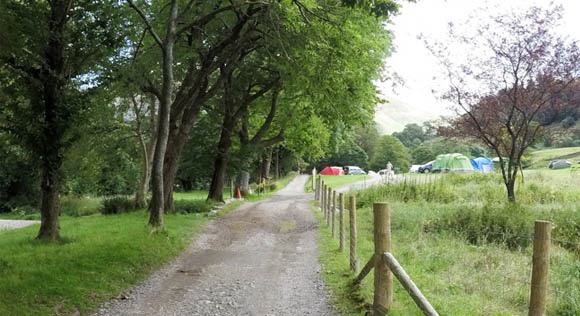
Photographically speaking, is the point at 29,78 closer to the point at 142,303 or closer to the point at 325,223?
the point at 142,303

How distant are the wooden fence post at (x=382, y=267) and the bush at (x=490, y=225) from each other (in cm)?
583

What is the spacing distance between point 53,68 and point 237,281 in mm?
6131

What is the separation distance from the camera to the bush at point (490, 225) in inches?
442

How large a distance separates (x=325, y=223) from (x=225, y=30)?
7.82 m

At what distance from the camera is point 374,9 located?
838 centimetres

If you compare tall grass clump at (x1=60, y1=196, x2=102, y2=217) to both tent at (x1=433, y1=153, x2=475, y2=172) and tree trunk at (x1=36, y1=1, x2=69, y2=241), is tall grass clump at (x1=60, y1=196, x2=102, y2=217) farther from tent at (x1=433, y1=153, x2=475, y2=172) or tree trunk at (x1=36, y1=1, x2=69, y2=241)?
tent at (x1=433, y1=153, x2=475, y2=172)

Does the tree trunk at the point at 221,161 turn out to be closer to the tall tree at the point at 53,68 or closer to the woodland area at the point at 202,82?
the woodland area at the point at 202,82

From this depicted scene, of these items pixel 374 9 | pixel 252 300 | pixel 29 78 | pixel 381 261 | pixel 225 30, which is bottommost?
pixel 252 300

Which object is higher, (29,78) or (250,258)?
(29,78)

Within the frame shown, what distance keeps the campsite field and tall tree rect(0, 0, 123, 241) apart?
238 inches

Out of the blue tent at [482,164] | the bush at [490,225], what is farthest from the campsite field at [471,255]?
the blue tent at [482,164]

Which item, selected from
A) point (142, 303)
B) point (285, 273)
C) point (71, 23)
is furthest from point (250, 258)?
point (71, 23)

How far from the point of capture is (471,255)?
365 inches

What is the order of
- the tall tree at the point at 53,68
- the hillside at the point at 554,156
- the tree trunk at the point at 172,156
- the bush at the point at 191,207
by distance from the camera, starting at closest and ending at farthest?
the tall tree at the point at 53,68 → the tree trunk at the point at 172,156 → the bush at the point at 191,207 → the hillside at the point at 554,156
